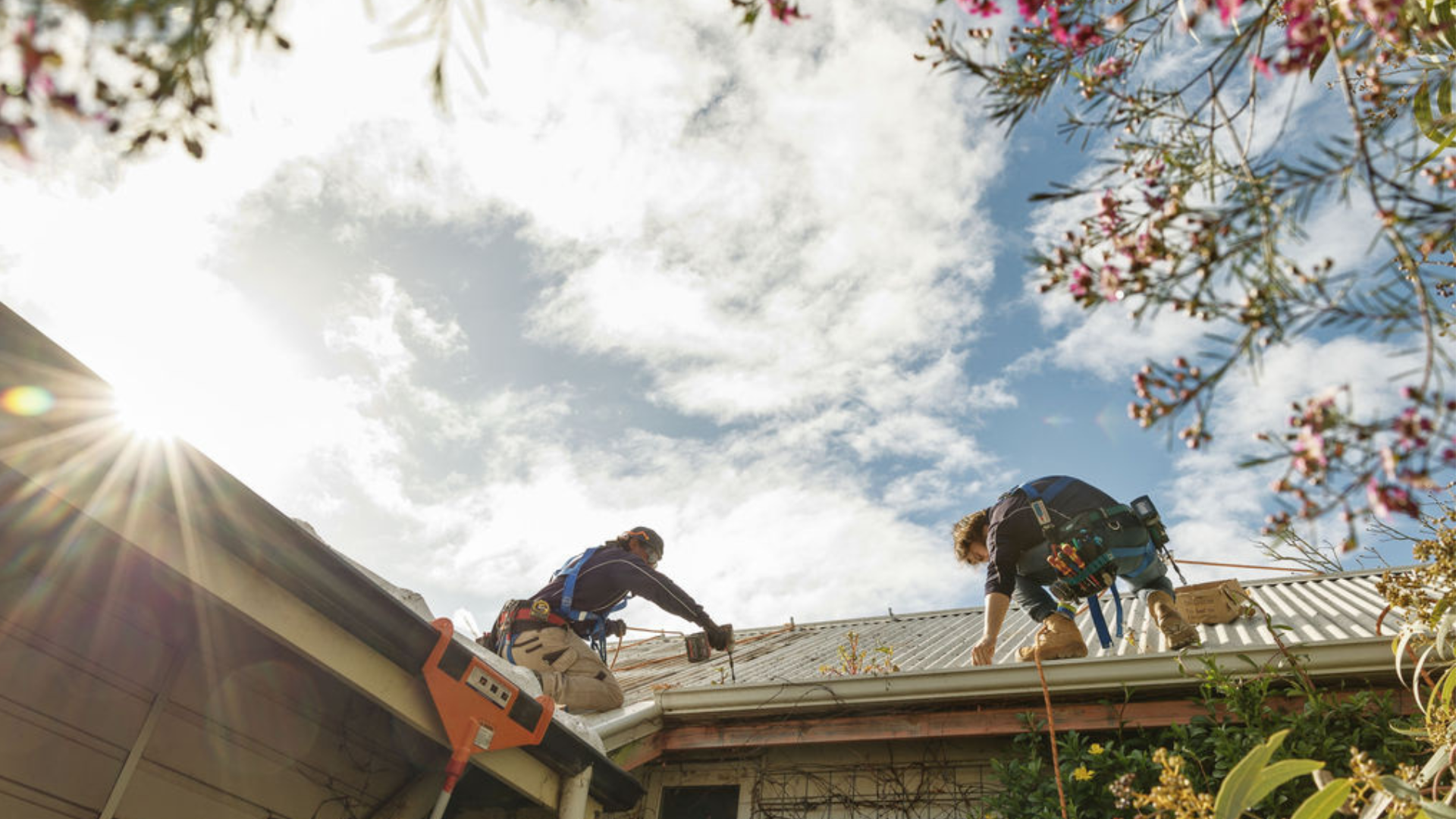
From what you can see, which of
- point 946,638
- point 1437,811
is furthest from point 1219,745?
point 946,638

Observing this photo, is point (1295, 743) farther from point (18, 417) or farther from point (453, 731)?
point (18, 417)

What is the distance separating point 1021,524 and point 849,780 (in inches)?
70.6

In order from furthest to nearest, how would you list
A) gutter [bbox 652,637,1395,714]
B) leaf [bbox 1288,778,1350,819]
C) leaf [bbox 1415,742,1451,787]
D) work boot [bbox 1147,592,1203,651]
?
1. work boot [bbox 1147,592,1203,651]
2. gutter [bbox 652,637,1395,714]
3. leaf [bbox 1415,742,1451,787]
4. leaf [bbox 1288,778,1350,819]

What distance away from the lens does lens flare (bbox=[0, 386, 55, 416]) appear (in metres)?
2.03

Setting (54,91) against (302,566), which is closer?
(54,91)

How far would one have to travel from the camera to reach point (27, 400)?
2.06m

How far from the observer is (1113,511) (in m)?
4.57

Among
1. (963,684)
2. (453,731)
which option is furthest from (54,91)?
(963,684)

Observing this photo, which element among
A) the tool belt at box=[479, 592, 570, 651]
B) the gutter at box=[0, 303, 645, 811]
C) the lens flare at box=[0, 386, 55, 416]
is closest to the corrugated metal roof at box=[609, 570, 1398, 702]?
the tool belt at box=[479, 592, 570, 651]

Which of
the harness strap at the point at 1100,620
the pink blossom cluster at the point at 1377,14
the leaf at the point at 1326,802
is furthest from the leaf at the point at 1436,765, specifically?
the harness strap at the point at 1100,620

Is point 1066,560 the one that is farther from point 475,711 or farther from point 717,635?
point 475,711

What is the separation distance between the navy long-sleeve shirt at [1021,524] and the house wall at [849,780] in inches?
38.8

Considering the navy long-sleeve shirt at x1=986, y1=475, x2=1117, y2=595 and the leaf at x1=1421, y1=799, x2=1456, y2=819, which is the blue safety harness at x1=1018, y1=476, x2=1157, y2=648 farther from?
the leaf at x1=1421, y1=799, x2=1456, y2=819

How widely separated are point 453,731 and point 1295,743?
3.51 m
